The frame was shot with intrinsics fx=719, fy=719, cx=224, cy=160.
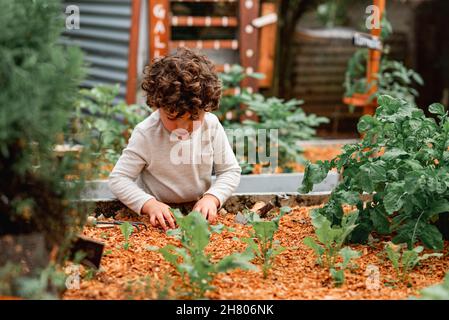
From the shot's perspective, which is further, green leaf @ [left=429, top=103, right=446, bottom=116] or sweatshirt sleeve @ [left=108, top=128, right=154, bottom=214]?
sweatshirt sleeve @ [left=108, top=128, right=154, bottom=214]

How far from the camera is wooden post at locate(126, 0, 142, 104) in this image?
6.07 metres

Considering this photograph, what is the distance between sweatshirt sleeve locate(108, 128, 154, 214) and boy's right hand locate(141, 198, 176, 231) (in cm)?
4

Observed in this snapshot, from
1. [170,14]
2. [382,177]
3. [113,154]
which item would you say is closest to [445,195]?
[382,177]

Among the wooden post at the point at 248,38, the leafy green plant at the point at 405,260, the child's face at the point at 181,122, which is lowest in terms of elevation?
the leafy green plant at the point at 405,260

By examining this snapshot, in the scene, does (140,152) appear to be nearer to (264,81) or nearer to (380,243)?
(380,243)

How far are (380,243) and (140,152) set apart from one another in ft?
3.62

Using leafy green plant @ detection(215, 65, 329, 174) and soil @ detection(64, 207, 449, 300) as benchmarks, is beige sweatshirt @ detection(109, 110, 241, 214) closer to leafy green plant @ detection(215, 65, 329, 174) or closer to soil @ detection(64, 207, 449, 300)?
soil @ detection(64, 207, 449, 300)

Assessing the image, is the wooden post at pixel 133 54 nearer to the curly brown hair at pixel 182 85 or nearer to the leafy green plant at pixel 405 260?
the curly brown hair at pixel 182 85

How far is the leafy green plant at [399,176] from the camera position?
8.93 ft

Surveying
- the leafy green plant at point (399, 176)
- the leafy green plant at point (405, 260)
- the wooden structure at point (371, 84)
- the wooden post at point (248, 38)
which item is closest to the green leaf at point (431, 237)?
the leafy green plant at point (399, 176)

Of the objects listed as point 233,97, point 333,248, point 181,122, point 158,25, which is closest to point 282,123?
point 233,97

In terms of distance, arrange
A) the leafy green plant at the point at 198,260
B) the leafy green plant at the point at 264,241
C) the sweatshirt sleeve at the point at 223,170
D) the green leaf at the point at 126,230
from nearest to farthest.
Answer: the leafy green plant at the point at 198,260 < the leafy green plant at the point at 264,241 < the green leaf at the point at 126,230 < the sweatshirt sleeve at the point at 223,170

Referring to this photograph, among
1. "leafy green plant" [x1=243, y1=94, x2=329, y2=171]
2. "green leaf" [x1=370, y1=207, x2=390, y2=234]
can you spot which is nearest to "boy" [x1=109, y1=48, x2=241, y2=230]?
"green leaf" [x1=370, y1=207, x2=390, y2=234]

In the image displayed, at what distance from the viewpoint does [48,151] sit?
218 cm
